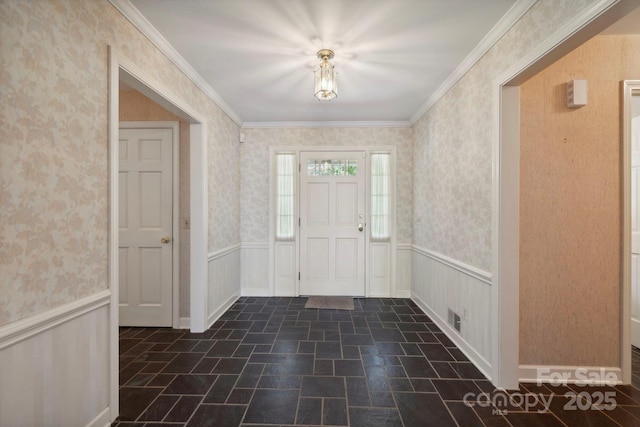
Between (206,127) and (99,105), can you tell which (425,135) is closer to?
(206,127)

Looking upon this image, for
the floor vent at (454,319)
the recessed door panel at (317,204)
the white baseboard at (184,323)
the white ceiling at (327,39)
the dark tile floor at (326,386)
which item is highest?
the white ceiling at (327,39)

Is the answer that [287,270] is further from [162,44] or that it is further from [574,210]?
[574,210]

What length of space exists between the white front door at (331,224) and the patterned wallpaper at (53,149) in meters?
2.60

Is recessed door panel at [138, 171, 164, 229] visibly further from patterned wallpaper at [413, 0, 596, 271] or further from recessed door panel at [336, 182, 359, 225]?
patterned wallpaper at [413, 0, 596, 271]

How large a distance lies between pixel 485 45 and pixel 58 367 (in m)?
3.33

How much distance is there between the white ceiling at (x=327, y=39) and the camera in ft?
5.66

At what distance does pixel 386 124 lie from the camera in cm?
393

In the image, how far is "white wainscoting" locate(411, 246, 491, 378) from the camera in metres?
2.11

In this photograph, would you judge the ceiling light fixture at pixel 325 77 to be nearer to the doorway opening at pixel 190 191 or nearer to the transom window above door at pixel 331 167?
the doorway opening at pixel 190 191

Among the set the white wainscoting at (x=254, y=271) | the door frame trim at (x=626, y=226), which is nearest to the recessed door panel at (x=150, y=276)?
the white wainscoting at (x=254, y=271)

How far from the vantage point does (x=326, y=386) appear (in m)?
1.94

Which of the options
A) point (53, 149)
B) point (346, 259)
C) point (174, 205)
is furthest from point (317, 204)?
point (53, 149)

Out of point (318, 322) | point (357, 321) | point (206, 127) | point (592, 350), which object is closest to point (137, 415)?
point (318, 322)

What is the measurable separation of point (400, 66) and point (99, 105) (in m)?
2.29
